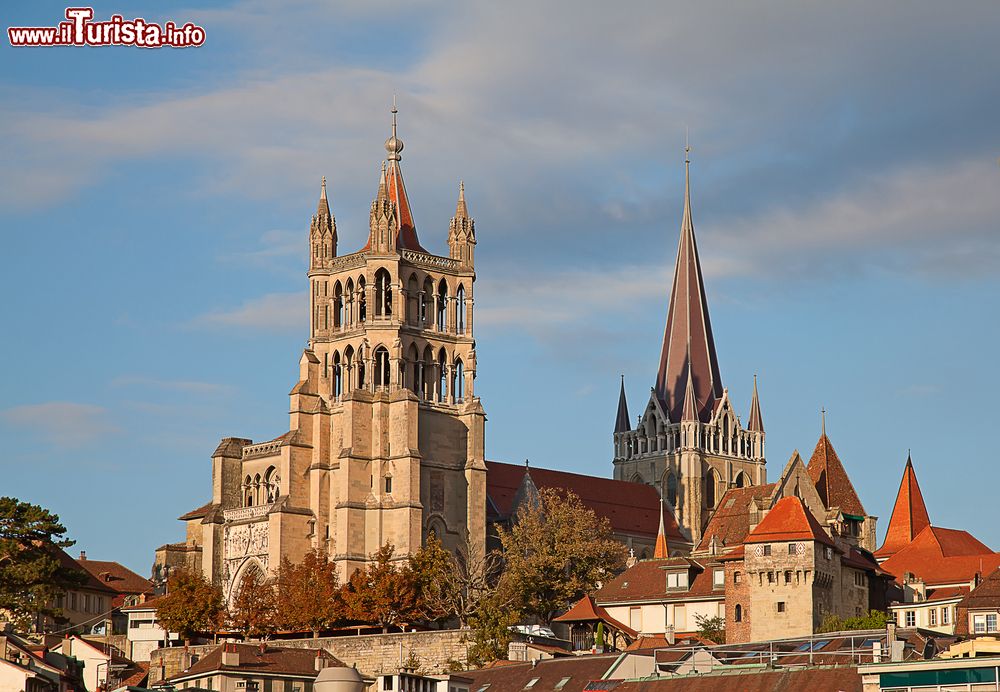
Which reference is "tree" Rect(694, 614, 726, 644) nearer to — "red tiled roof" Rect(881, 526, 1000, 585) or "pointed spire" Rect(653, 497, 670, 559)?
"red tiled roof" Rect(881, 526, 1000, 585)

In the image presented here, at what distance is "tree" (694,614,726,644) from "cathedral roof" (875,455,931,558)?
1380 inches

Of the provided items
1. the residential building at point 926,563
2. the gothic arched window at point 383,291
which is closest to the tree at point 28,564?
the gothic arched window at point 383,291

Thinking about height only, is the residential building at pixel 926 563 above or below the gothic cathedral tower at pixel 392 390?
below

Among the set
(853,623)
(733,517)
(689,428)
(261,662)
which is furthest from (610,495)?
(261,662)

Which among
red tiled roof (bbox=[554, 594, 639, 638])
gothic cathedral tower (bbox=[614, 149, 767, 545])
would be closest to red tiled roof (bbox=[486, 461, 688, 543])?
gothic cathedral tower (bbox=[614, 149, 767, 545])

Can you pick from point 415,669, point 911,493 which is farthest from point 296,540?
point 911,493

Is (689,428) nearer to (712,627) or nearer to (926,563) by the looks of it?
(926,563)

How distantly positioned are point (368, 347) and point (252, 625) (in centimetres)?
2010

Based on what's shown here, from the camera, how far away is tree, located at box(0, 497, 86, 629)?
108000 mm

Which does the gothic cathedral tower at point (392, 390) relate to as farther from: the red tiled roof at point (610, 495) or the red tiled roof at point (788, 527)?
the red tiled roof at point (788, 527)

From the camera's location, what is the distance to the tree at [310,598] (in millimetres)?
114250

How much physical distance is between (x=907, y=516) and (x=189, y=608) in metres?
49.1

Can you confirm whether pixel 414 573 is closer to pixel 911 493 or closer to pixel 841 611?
pixel 841 611

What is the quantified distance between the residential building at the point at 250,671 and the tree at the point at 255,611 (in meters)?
12.9
